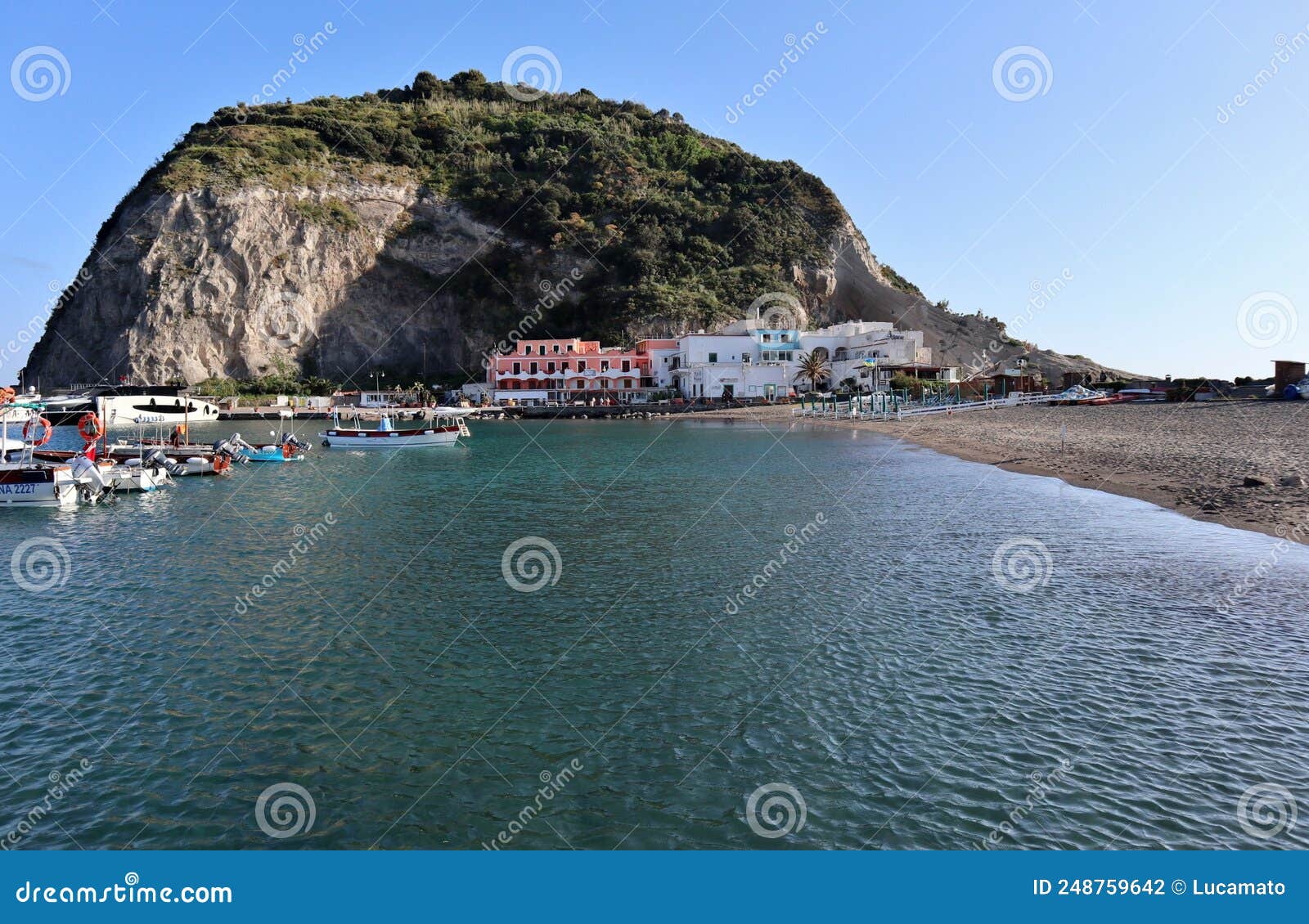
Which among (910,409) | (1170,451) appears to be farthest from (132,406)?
(1170,451)

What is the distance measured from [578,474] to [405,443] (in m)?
21.0

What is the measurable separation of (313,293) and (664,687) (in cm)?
9368

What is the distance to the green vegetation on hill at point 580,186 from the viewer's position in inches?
3725

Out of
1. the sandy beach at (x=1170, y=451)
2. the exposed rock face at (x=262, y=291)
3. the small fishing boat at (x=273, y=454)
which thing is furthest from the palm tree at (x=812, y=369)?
the small fishing boat at (x=273, y=454)

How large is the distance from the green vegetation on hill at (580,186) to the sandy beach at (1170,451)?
5000 cm

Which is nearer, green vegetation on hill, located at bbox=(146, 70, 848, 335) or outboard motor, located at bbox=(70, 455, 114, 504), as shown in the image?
outboard motor, located at bbox=(70, 455, 114, 504)

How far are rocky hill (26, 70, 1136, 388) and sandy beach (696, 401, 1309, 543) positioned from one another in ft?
165

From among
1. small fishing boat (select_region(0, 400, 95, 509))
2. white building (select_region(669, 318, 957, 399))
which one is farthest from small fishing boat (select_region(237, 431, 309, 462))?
white building (select_region(669, 318, 957, 399))

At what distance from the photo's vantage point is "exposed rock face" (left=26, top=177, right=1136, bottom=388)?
279ft

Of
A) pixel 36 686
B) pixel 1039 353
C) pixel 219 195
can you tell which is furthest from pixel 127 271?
pixel 1039 353

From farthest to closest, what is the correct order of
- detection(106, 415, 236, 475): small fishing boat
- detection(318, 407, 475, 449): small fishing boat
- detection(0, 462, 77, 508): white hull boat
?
detection(318, 407, 475, 449): small fishing boat < detection(106, 415, 236, 475): small fishing boat < detection(0, 462, 77, 508): white hull boat

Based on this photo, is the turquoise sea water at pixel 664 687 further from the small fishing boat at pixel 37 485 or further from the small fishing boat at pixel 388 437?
the small fishing boat at pixel 388 437

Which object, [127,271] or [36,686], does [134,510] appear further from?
[127,271]

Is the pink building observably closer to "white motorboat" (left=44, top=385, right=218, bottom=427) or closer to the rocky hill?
the rocky hill
